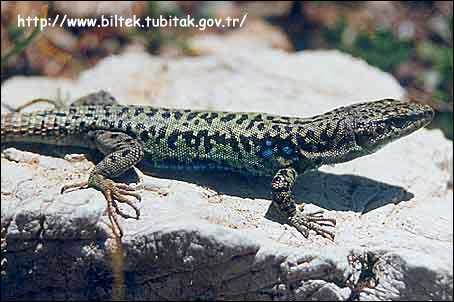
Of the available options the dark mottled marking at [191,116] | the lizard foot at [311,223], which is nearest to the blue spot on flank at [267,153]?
the lizard foot at [311,223]

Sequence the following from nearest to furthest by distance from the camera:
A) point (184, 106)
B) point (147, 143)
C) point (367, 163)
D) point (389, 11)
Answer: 1. point (147, 143)
2. point (367, 163)
3. point (184, 106)
4. point (389, 11)

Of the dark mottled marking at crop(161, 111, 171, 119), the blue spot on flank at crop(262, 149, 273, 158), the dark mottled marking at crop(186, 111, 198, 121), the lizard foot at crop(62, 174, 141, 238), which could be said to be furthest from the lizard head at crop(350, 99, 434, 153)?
the lizard foot at crop(62, 174, 141, 238)

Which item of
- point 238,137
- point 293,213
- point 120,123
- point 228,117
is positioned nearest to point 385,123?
point 293,213

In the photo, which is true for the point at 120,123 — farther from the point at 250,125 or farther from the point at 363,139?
the point at 363,139

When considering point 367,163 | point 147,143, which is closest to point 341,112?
point 367,163

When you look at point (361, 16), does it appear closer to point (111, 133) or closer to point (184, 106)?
point (184, 106)

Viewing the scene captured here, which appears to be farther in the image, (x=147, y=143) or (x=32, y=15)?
(x=32, y=15)

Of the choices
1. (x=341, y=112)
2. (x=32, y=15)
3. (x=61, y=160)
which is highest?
(x=32, y=15)

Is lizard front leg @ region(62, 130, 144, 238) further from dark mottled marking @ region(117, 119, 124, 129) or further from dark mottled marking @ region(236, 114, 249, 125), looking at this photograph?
dark mottled marking @ region(236, 114, 249, 125)
